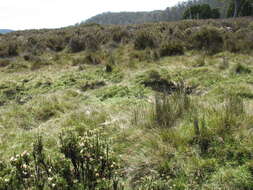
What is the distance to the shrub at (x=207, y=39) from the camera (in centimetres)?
889

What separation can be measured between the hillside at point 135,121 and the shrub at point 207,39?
0.04m

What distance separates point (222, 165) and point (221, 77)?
149 inches

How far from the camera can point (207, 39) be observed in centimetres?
932

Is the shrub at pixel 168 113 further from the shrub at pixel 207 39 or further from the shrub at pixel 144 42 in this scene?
the shrub at pixel 144 42

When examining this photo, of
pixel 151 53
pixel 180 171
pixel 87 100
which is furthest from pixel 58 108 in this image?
pixel 151 53

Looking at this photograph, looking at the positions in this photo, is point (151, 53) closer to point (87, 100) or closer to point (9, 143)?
point (87, 100)

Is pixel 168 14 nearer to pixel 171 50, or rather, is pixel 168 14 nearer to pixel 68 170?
pixel 171 50

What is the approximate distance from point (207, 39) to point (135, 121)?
7209 millimetres

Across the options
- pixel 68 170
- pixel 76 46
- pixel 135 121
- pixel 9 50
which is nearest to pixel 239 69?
pixel 135 121

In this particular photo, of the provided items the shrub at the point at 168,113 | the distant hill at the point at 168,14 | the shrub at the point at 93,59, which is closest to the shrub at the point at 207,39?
the shrub at the point at 93,59

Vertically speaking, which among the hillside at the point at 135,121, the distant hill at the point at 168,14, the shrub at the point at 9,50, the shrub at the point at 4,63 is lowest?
the hillside at the point at 135,121

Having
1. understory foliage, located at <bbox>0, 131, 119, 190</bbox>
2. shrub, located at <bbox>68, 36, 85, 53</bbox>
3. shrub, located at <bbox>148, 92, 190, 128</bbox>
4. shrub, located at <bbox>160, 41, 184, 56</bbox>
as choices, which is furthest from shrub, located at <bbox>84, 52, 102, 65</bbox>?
understory foliage, located at <bbox>0, 131, 119, 190</bbox>

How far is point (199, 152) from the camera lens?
265 centimetres

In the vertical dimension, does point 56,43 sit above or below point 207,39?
above
